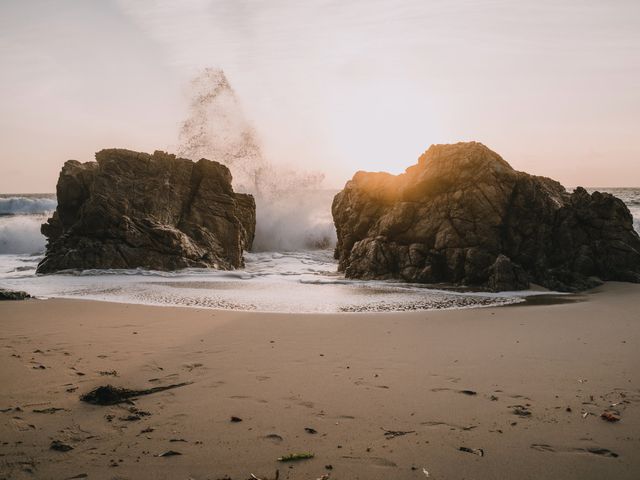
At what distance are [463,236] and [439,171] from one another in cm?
233

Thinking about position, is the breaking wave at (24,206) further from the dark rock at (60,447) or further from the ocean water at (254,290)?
the dark rock at (60,447)

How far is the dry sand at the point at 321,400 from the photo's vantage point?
3.00 m

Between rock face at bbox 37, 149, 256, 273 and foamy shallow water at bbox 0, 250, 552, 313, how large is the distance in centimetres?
110

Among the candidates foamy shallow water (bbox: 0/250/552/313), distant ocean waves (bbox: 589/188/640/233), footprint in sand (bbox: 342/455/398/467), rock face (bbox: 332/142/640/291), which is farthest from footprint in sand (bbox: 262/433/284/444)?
distant ocean waves (bbox: 589/188/640/233)

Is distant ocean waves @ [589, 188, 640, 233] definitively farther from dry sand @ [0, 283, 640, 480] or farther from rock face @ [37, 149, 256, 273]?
dry sand @ [0, 283, 640, 480]

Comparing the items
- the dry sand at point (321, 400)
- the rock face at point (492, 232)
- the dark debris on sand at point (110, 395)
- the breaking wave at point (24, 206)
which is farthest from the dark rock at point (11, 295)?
the breaking wave at point (24, 206)

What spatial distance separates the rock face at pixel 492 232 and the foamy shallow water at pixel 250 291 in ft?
3.89

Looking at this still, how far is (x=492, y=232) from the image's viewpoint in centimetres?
1388

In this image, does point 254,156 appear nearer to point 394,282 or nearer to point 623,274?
point 394,282

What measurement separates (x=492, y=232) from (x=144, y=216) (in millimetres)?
11739

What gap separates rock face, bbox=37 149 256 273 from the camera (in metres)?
16.0

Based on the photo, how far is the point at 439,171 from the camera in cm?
1509

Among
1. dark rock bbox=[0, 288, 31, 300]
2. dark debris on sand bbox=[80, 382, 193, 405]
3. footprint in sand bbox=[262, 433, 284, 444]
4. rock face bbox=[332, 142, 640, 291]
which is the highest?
rock face bbox=[332, 142, 640, 291]

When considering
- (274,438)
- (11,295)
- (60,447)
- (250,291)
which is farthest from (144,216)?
(274,438)
